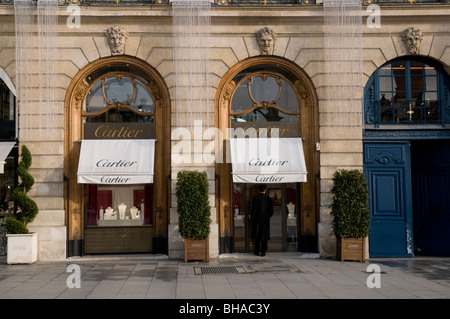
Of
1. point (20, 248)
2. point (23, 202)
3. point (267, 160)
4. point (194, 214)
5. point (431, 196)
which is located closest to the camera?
point (194, 214)

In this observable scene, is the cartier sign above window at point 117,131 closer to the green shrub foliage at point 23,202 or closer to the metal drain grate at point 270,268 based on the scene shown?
the green shrub foliage at point 23,202

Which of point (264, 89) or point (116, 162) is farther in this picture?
point (264, 89)

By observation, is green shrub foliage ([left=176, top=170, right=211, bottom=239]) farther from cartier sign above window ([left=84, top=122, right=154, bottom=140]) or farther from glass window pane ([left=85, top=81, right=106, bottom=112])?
glass window pane ([left=85, top=81, right=106, bottom=112])

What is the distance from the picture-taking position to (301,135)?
14.9 meters

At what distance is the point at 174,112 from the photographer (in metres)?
14.4

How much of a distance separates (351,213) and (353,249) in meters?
0.99

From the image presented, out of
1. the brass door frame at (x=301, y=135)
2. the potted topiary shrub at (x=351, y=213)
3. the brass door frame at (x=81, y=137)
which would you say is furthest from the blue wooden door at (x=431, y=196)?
the brass door frame at (x=81, y=137)

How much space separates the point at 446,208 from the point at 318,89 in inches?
204

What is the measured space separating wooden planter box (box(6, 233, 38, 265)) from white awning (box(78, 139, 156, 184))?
2020 mm

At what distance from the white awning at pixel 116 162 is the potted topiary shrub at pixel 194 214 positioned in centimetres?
120

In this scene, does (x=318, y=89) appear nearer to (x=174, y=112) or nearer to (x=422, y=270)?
(x=174, y=112)

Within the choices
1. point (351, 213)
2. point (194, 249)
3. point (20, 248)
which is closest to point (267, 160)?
point (351, 213)

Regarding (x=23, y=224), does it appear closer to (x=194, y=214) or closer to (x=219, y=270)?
(x=194, y=214)

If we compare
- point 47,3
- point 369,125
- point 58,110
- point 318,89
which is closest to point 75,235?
point 58,110
